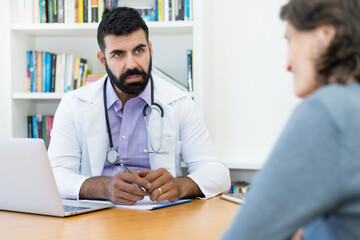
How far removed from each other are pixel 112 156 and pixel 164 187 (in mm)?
464

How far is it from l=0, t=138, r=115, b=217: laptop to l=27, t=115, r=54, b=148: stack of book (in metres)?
1.46

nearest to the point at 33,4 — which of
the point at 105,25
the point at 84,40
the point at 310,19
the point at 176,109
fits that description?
the point at 84,40

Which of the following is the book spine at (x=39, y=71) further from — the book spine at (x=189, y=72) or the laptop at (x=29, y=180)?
the laptop at (x=29, y=180)

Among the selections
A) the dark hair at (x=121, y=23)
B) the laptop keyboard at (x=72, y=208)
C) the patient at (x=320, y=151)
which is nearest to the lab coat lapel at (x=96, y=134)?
the dark hair at (x=121, y=23)

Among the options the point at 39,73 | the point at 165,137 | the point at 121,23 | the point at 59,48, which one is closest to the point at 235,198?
the point at 165,137

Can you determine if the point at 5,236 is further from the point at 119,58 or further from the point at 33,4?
the point at 33,4

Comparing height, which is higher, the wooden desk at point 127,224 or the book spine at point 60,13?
the book spine at point 60,13

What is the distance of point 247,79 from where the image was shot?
282 cm

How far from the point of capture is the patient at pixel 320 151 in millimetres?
575

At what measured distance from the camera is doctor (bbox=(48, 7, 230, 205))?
1.87m

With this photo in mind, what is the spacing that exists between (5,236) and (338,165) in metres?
0.87

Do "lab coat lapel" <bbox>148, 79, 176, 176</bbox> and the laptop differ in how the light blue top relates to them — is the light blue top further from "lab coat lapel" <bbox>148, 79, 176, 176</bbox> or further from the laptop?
"lab coat lapel" <bbox>148, 79, 176, 176</bbox>

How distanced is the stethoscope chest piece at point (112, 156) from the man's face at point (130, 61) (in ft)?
0.88

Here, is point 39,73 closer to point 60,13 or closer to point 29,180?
point 60,13
